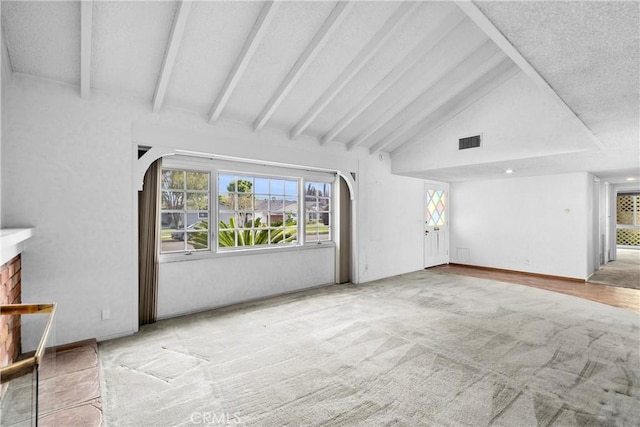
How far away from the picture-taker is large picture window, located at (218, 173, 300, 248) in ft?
15.4

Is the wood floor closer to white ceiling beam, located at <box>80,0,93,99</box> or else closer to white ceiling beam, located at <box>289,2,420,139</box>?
white ceiling beam, located at <box>289,2,420,139</box>

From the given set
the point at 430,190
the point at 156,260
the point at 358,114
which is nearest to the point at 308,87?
the point at 358,114

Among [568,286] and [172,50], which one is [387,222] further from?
[172,50]

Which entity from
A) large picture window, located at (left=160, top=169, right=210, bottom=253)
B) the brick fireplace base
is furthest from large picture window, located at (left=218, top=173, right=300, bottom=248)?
the brick fireplace base

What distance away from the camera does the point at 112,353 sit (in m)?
3.01

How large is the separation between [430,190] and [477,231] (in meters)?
1.57

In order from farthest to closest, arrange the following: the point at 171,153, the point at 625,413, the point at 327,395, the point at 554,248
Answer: the point at 554,248 < the point at 171,153 < the point at 327,395 < the point at 625,413

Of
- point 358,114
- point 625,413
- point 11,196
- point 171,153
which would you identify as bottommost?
point 625,413

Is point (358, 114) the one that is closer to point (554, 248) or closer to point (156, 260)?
point (156, 260)

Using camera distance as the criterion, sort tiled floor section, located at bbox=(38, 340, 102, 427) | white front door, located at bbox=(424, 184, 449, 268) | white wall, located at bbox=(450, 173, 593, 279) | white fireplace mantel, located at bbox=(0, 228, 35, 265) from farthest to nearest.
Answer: white front door, located at bbox=(424, 184, 449, 268)
white wall, located at bbox=(450, 173, 593, 279)
tiled floor section, located at bbox=(38, 340, 102, 427)
white fireplace mantel, located at bbox=(0, 228, 35, 265)

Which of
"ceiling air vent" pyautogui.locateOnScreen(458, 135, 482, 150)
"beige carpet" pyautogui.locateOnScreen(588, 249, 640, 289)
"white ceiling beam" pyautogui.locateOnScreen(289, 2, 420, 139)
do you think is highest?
"white ceiling beam" pyautogui.locateOnScreen(289, 2, 420, 139)

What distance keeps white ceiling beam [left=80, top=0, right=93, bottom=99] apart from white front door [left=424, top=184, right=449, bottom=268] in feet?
21.9

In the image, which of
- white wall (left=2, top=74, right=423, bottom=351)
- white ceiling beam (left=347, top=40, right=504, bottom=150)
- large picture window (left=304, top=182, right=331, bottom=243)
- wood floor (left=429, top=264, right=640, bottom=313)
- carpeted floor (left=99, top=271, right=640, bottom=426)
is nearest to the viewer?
carpeted floor (left=99, top=271, right=640, bottom=426)

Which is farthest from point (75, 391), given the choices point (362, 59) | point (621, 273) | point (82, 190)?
point (621, 273)
